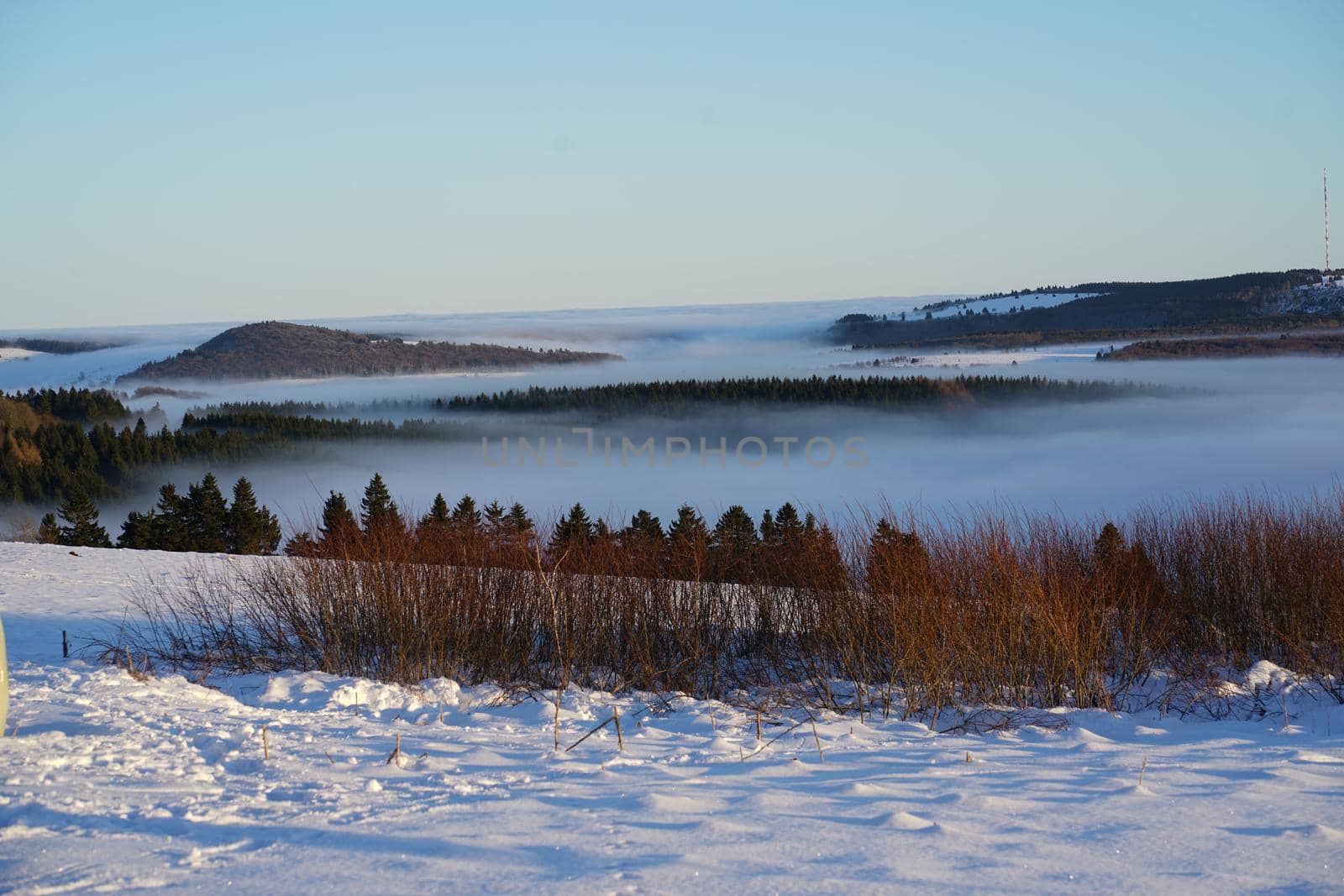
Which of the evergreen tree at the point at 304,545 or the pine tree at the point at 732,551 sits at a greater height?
the evergreen tree at the point at 304,545

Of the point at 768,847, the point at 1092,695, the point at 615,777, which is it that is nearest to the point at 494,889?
the point at 768,847

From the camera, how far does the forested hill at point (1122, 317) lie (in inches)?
5728

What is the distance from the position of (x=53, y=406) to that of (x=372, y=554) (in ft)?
332

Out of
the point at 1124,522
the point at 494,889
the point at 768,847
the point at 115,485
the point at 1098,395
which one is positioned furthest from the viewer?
the point at 1098,395

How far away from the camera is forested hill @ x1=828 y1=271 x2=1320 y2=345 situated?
145500 mm

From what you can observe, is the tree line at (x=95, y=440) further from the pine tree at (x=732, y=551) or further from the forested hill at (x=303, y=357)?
the pine tree at (x=732, y=551)

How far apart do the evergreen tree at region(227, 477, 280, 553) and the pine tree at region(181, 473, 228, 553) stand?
43 cm

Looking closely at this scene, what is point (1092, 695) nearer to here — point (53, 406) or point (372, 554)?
point (372, 554)

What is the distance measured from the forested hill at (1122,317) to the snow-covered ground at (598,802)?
509 ft

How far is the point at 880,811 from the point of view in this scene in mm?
5949

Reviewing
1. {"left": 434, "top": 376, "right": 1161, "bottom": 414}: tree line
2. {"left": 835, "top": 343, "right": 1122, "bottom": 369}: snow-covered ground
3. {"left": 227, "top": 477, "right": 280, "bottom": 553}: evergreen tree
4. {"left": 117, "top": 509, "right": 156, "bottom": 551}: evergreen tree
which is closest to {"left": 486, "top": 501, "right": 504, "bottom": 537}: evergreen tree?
{"left": 227, "top": 477, "right": 280, "bottom": 553}: evergreen tree

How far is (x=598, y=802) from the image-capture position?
19.9 feet

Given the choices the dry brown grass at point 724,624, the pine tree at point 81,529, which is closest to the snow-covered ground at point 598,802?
the dry brown grass at point 724,624

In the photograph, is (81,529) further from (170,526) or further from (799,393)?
(799,393)
